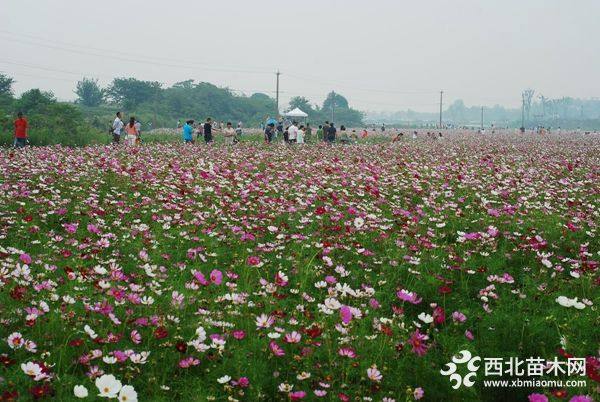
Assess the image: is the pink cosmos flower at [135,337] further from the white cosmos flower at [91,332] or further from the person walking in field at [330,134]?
the person walking in field at [330,134]

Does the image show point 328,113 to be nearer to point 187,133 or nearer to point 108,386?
point 187,133

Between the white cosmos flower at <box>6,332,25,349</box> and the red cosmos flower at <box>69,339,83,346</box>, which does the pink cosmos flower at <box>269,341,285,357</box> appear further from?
the white cosmos flower at <box>6,332,25,349</box>

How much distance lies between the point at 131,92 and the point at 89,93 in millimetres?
5079

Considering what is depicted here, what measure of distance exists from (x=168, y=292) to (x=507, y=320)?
260 centimetres

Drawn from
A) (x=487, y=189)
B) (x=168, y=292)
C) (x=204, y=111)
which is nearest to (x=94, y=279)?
(x=168, y=292)

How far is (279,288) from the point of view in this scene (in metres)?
4.44

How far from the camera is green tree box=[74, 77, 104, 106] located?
6281 cm

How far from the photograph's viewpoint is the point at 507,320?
3.97 metres

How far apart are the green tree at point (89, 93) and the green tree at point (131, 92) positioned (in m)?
1.46

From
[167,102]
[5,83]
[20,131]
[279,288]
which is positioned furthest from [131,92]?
[279,288]

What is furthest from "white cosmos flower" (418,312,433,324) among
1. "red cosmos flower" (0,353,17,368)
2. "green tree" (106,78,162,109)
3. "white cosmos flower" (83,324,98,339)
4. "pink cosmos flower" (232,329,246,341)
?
"green tree" (106,78,162,109)

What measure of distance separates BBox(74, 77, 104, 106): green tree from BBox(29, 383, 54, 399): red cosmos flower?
66.0 metres

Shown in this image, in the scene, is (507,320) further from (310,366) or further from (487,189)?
(487,189)

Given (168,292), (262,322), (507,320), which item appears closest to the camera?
(262,322)
